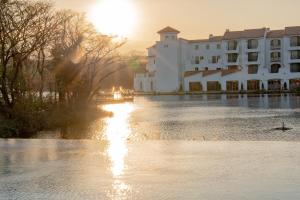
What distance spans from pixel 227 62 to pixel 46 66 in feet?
221

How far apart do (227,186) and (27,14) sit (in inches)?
994

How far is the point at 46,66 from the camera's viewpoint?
43.7 m

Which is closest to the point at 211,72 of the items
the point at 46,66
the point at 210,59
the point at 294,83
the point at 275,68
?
the point at 210,59

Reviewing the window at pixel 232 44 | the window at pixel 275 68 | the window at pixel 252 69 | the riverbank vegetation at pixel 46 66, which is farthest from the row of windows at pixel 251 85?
the riverbank vegetation at pixel 46 66

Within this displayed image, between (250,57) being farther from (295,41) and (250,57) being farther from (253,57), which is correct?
(295,41)

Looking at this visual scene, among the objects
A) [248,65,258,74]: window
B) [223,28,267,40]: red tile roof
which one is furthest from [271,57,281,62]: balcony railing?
[223,28,267,40]: red tile roof

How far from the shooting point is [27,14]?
3167cm

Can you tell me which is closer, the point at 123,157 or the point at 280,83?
the point at 123,157

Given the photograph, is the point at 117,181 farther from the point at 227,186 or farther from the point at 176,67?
the point at 176,67

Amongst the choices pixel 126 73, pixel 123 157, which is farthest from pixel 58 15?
pixel 126 73

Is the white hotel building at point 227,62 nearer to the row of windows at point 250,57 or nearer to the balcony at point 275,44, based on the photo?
the row of windows at point 250,57

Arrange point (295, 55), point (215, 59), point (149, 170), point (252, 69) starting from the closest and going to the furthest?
1. point (149, 170)
2. point (295, 55)
3. point (252, 69)
4. point (215, 59)

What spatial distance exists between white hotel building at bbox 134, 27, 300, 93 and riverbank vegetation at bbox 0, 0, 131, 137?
150 feet

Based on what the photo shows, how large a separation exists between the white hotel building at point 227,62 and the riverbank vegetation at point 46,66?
4557 cm
